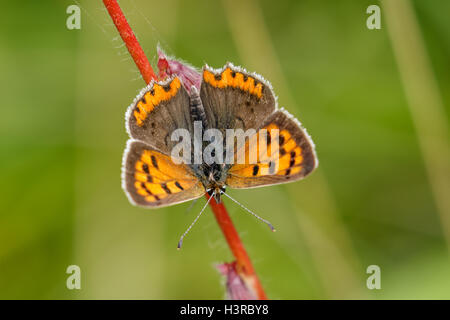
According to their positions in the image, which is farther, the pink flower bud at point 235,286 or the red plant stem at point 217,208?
the pink flower bud at point 235,286

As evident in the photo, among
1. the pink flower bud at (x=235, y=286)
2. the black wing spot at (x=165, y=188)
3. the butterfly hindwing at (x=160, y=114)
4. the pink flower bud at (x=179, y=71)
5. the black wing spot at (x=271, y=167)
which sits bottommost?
the pink flower bud at (x=235, y=286)

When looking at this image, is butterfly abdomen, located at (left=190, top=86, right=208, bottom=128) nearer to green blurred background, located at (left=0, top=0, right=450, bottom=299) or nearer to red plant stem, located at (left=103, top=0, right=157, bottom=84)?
red plant stem, located at (left=103, top=0, right=157, bottom=84)

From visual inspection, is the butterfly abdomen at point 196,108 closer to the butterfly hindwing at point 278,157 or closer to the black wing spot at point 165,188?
the butterfly hindwing at point 278,157

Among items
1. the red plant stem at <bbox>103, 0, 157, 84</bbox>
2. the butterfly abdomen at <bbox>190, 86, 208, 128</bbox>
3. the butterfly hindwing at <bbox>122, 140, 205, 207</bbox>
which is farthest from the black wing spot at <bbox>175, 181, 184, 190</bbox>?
the red plant stem at <bbox>103, 0, 157, 84</bbox>

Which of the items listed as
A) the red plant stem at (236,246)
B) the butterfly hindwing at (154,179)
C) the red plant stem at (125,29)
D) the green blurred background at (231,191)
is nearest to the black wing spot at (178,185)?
the butterfly hindwing at (154,179)

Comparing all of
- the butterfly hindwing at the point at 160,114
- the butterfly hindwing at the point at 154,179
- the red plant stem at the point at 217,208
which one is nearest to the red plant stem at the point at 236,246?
the red plant stem at the point at 217,208

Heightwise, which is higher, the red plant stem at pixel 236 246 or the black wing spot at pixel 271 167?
the black wing spot at pixel 271 167

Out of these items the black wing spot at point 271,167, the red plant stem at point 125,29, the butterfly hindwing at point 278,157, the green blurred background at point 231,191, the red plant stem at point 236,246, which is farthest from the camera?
the green blurred background at point 231,191

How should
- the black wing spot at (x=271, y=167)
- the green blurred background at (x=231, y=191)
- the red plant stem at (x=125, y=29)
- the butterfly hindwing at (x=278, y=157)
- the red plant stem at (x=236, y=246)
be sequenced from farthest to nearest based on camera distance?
the green blurred background at (x=231, y=191)
the black wing spot at (x=271, y=167)
the butterfly hindwing at (x=278, y=157)
the red plant stem at (x=236, y=246)
the red plant stem at (x=125, y=29)
